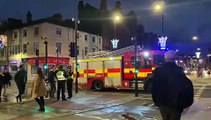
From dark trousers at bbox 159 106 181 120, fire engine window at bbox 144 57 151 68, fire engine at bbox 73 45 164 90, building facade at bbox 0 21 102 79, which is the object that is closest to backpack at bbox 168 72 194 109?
dark trousers at bbox 159 106 181 120

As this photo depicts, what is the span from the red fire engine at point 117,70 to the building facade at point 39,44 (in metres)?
25.4

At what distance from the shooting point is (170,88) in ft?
18.2

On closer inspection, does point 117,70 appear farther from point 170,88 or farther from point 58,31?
point 58,31

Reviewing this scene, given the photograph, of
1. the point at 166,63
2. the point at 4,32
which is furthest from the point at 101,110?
the point at 4,32

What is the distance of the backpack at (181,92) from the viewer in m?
5.45

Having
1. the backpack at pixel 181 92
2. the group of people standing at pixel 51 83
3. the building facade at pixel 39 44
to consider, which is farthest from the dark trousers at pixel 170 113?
the building facade at pixel 39 44

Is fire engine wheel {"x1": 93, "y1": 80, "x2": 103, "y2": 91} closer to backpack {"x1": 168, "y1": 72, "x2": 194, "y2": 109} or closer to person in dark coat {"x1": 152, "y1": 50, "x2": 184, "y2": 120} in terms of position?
person in dark coat {"x1": 152, "y1": 50, "x2": 184, "y2": 120}

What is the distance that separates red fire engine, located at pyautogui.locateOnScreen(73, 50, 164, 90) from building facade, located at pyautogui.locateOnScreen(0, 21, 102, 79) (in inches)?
1000

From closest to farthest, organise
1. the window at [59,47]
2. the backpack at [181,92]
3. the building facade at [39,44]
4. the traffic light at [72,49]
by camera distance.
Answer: the backpack at [181,92] → the traffic light at [72,49] → the building facade at [39,44] → the window at [59,47]

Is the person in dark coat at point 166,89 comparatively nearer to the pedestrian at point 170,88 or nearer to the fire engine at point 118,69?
the pedestrian at point 170,88

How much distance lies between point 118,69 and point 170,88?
18.7 m

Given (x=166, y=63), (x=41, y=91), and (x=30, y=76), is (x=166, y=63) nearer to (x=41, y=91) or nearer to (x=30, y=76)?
(x=41, y=91)

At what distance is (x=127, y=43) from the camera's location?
82125 millimetres

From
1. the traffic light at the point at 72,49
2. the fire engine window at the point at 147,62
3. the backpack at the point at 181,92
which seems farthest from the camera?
the traffic light at the point at 72,49
